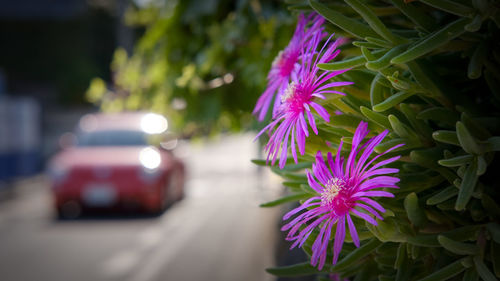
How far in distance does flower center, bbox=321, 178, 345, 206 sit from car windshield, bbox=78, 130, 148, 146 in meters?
9.40

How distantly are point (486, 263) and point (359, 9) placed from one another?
16.7 inches

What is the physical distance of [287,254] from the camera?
2.29 meters

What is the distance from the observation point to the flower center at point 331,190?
0.80 metres

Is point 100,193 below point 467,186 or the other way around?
below

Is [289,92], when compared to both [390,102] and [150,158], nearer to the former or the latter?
[390,102]

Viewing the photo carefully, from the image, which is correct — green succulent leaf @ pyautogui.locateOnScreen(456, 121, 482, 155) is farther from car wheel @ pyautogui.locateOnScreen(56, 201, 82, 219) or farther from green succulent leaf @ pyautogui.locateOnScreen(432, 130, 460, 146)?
→ car wheel @ pyautogui.locateOnScreen(56, 201, 82, 219)

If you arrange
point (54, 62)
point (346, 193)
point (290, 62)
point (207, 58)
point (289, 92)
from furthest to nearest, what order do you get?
point (54, 62)
point (207, 58)
point (290, 62)
point (289, 92)
point (346, 193)

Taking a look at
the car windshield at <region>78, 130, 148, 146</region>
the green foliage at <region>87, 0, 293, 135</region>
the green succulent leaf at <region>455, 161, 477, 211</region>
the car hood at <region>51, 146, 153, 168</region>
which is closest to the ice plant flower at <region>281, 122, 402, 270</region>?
the green succulent leaf at <region>455, 161, 477, 211</region>

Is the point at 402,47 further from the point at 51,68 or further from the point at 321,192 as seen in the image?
the point at 51,68

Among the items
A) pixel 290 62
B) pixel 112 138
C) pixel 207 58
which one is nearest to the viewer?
pixel 290 62

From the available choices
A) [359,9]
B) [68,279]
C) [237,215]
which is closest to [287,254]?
[359,9]

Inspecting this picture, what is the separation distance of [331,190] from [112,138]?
975 cm

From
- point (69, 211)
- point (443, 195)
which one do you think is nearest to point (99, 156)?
point (69, 211)

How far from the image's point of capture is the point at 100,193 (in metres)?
9.21
